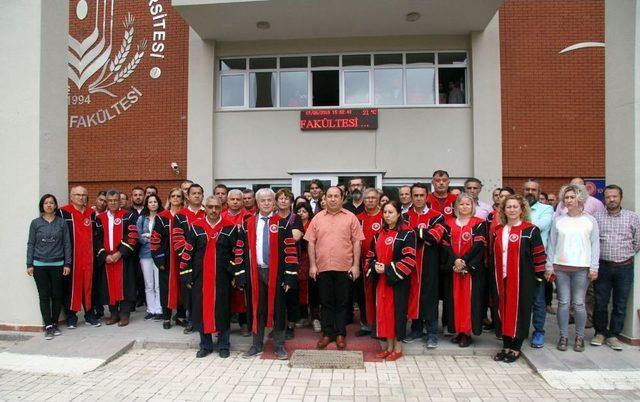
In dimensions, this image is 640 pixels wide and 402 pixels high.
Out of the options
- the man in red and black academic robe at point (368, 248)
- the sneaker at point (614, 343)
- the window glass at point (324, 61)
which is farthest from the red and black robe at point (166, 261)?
the window glass at point (324, 61)

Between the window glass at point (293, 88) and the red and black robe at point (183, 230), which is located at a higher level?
the window glass at point (293, 88)

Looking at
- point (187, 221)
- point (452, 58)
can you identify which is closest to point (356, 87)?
point (452, 58)

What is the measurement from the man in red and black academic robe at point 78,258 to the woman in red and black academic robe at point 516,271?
5335mm

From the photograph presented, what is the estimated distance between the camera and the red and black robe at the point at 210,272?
202 inches

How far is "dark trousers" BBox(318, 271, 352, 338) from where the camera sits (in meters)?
5.11

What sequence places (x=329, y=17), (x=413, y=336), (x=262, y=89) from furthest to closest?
(x=262, y=89) → (x=329, y=17) → (x=413, y=336)

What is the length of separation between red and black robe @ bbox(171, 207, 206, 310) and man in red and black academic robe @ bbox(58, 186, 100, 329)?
1288 millimetres

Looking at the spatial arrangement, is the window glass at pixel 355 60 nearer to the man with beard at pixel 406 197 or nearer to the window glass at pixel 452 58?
the window glass at pixel 452 58

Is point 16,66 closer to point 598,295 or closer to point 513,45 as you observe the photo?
point 598,295

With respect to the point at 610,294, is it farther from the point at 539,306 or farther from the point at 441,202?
the point at 441,202

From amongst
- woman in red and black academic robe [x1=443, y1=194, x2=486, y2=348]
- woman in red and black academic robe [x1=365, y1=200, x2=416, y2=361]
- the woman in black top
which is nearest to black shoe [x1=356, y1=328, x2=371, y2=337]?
woman in red and black academic robe [x1=365, y1=200, x2=416, y2=361]

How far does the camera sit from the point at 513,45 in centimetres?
1085

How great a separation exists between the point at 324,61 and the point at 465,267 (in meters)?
7.95

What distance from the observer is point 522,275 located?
4.91m
